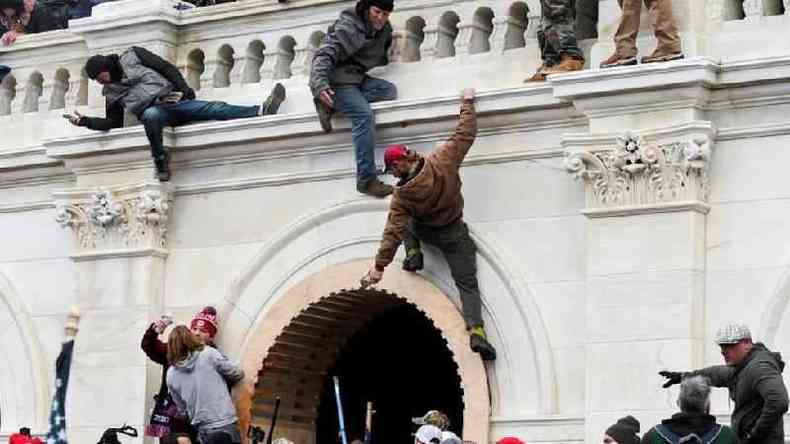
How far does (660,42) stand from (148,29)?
5050mm

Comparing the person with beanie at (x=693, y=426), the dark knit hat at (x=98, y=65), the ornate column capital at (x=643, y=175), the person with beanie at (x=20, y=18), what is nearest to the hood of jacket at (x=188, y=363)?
the dark knit hat at (x=98, y=65)

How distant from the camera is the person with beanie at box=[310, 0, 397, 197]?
2172cm

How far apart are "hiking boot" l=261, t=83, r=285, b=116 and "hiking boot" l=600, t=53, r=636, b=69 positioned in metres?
3.18

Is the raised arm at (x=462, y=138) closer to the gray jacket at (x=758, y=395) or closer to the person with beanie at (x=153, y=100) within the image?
the person with beanie at (x=153, y=100)

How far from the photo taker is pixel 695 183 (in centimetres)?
2023

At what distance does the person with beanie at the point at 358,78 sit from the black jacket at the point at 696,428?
5.60 m

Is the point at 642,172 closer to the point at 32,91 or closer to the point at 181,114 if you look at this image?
the point at 181,114

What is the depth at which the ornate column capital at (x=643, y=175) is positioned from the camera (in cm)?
2020

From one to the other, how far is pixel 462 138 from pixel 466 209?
72 cm

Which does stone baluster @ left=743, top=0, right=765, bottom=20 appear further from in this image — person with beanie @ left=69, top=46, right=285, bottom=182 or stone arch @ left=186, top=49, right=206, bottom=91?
stone arch @ left=186, top=49, right=206, bottom=91

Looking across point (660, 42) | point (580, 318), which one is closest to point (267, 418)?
point (580, 318)

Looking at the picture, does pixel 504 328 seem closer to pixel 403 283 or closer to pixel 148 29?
pixel 403 283

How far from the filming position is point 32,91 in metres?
24.6

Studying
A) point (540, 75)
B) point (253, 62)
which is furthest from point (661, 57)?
point (253, 62)
